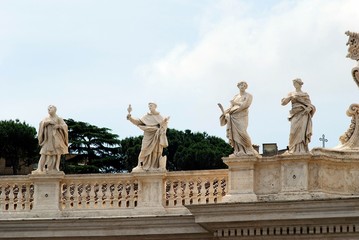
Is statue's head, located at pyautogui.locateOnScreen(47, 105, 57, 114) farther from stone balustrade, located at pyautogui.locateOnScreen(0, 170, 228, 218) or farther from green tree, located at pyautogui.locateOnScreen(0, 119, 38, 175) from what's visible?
green tree, located at pyautogui.locateOnScreen(0, 119, 38, 175)

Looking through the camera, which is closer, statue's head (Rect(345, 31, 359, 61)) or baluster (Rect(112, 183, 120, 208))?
statue's head (Rect(345, 31, 359, 61))

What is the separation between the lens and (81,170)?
77312mm

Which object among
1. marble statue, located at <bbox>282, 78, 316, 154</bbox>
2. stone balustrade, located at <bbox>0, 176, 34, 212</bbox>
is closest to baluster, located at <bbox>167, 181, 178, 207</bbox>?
marble statue, located at <bbox>282, 78, 316, 154</bbox>

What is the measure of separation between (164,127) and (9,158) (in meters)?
47.2

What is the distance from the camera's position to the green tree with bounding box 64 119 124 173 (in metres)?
81.4

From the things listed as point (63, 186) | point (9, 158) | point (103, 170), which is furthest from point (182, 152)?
point (63, 186)

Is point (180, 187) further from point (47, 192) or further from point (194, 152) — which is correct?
point (194, 152)

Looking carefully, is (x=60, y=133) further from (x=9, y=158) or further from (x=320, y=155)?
(x=9, y=158)

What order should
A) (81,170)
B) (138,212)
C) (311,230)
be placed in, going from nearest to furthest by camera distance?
(311,230) < (138,212) < (81,170)

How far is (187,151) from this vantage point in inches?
3091

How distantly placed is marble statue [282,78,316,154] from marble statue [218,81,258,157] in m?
1.06

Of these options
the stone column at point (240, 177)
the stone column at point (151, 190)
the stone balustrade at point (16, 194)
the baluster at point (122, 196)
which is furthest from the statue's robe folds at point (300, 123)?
the stone balustrade at point (16, 194)

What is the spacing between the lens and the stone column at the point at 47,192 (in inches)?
1390

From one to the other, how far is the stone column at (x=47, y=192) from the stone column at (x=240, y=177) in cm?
428
